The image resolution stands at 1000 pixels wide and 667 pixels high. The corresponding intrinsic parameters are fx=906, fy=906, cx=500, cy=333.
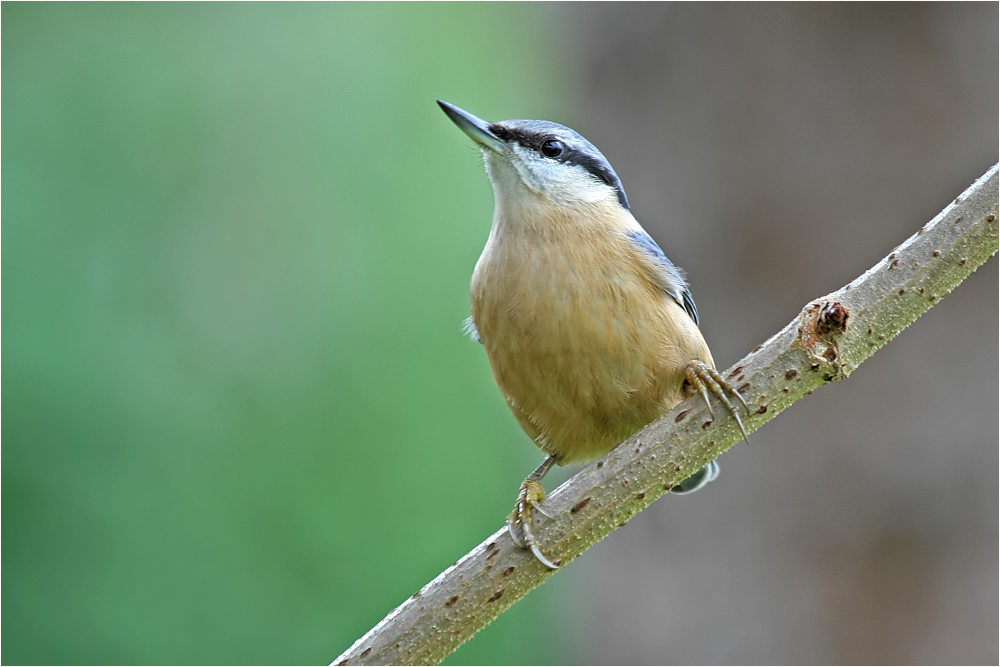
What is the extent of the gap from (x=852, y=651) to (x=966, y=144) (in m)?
1.98

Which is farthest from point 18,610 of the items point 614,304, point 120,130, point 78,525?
point 614,304

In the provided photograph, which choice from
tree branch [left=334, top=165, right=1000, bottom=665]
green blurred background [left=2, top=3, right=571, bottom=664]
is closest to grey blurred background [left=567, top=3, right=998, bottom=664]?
green blurred background [left=2, top=3, right=571, bottom=664]

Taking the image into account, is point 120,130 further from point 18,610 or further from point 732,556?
Answer: point 732,556

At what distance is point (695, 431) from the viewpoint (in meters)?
2.22

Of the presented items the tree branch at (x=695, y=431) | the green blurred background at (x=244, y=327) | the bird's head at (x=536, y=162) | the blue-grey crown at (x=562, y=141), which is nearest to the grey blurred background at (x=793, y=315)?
the blue-grey crown at (x=562, y=141)

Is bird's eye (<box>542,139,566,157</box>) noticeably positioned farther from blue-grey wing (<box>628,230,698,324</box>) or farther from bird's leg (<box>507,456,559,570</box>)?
bird's leg (<box>507,456,559,570</box>)

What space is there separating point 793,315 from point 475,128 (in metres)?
1.52

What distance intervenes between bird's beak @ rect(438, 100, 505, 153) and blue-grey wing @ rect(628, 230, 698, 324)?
0.52 m

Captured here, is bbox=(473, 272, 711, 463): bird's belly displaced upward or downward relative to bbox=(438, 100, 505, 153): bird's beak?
downward

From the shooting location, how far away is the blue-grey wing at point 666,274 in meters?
2.73

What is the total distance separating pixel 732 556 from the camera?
3.62 meters

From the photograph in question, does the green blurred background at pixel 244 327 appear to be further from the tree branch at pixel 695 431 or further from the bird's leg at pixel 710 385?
the tree branch at pixel 695 431

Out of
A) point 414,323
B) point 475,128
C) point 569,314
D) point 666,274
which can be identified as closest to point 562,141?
point 475,128

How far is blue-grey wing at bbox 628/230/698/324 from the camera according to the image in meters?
2.73
